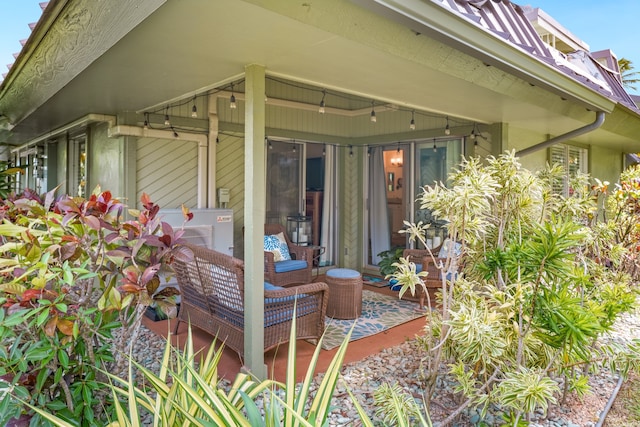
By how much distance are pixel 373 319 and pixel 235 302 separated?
2.11 metres

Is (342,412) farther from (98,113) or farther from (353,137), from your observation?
(353,137)

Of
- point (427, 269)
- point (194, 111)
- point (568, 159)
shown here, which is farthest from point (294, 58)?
point (568, 159)

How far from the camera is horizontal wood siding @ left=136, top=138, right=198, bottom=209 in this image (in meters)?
5.26

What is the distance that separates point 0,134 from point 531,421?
23.5 feet

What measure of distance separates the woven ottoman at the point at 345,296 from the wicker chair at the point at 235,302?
1.10m

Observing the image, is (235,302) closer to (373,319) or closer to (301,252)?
(373,319)

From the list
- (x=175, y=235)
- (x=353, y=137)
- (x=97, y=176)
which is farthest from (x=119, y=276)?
(x=353, y=137)

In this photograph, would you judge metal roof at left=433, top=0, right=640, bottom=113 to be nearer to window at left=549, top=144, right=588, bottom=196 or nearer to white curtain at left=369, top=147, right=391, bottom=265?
window at left=549, top=144, right=588, bottom=196

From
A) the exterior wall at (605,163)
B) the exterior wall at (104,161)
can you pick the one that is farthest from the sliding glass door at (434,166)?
the exterior wall at (104,161)

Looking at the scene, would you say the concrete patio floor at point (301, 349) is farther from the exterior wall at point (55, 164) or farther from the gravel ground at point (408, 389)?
the exterior wall at point (55, 164)

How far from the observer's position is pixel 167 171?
5.45 metres

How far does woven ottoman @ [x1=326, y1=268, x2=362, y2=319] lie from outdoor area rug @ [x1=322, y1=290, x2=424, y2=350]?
9cm

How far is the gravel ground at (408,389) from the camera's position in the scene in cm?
271

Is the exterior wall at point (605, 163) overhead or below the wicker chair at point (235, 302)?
overhead
